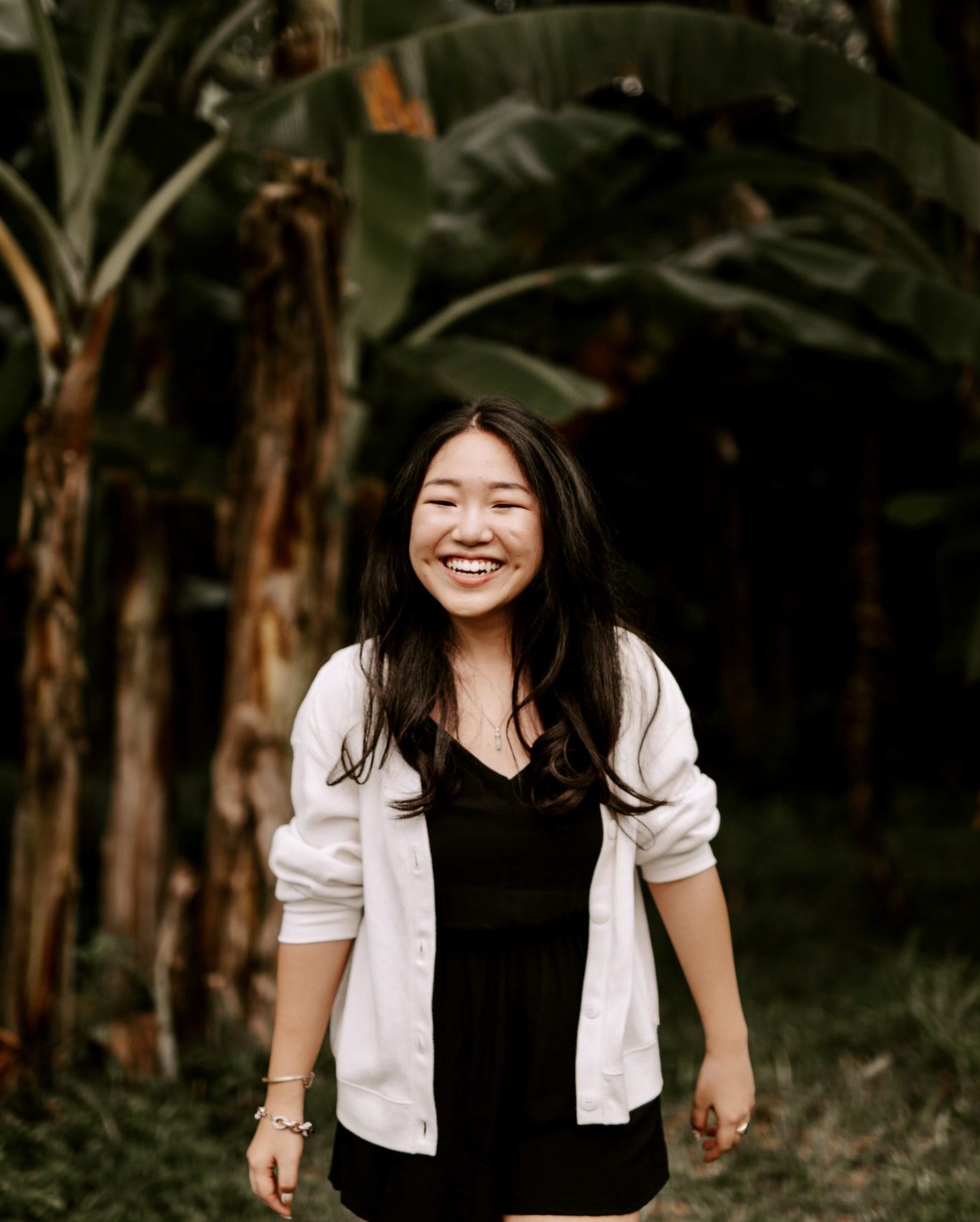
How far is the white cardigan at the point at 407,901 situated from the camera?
1639 millimetres

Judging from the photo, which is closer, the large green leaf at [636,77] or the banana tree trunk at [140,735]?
the large green leaf at [636,77]

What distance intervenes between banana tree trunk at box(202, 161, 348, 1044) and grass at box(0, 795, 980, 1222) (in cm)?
39

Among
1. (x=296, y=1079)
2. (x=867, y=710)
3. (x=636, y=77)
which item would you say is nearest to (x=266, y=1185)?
(x=296, y=1079)

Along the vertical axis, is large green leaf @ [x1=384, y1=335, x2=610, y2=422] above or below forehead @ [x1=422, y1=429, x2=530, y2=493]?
above

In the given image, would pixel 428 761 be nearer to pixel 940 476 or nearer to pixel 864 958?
pixel 864 958

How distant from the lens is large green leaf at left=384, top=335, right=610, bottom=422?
3.85m

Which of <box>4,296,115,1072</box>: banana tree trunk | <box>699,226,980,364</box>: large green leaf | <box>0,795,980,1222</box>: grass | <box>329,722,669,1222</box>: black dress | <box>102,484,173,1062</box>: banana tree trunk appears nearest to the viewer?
<box>329,722,669,1222</box>: black dress

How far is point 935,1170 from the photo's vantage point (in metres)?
3.12

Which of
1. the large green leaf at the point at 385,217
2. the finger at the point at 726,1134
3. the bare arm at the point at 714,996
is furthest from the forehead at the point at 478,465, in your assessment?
the large green leaf at the point at 385,217

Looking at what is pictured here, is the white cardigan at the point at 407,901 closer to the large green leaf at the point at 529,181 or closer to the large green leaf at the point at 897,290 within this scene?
the large green leaf at the point at 897,290

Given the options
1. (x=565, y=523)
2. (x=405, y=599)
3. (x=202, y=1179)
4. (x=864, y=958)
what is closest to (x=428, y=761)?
(x=405, y=599)

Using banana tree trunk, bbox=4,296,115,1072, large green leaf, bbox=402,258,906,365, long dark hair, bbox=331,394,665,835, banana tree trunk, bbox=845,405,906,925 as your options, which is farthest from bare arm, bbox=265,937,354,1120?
banana tree trunk, bbox=845,405,906,925

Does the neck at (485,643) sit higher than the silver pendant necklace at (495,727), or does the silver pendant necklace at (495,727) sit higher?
the neck at (485,643)

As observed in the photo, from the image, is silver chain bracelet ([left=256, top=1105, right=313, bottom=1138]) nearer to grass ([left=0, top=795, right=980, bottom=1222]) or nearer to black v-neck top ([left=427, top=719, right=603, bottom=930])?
black v-neck top ([left=427, top=719, right=603, bottom=930])
